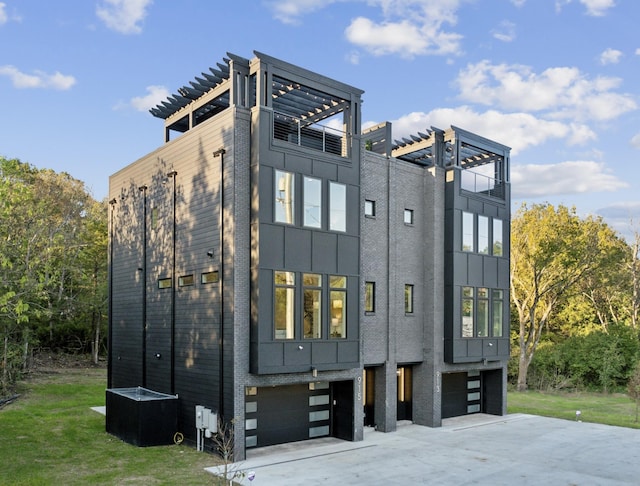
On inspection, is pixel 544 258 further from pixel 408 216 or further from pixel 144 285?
pixel 144 285

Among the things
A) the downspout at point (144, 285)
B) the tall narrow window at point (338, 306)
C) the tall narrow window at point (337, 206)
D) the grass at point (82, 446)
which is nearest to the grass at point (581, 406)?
the grass at point (82, 446)

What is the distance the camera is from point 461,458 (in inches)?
617

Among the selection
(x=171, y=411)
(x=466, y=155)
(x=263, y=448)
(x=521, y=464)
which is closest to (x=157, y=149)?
(x=171, y=411)

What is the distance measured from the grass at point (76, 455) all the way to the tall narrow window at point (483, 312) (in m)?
11.3

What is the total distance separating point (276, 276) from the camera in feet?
51.5

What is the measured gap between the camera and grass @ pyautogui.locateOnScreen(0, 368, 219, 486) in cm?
1311

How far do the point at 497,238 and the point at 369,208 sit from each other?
6329mm

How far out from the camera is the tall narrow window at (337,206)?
56.0ft

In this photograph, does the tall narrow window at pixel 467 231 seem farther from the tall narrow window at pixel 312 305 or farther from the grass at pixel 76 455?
the grass at pixel 76 455

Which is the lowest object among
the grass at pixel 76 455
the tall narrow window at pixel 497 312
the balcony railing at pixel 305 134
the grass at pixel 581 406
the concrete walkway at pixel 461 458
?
the grass at pixel 581 406

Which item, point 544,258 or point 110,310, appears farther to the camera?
point 544,258

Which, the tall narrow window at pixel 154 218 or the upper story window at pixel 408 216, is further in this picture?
the upper story window at pixel 408 216

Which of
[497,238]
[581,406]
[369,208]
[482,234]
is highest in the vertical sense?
[369,208]

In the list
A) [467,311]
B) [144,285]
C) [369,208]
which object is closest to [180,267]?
[144,285]
